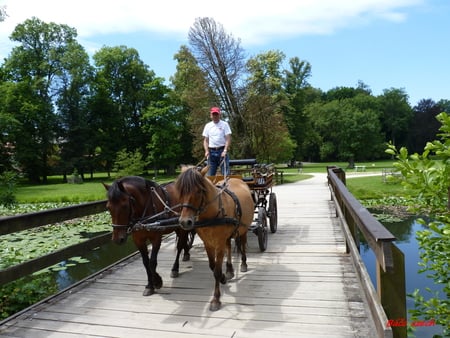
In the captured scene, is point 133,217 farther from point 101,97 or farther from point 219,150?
point 101,97

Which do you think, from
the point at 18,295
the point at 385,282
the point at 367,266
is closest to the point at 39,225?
the point at 18,295

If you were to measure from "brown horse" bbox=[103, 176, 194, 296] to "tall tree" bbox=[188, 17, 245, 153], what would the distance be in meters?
17.7

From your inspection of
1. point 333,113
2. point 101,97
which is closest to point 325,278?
point 101,97

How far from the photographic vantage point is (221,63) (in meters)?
22.1

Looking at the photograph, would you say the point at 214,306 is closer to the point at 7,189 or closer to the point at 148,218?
the point at 148,218

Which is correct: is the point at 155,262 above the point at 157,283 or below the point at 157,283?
above

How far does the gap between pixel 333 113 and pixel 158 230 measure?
54.2m

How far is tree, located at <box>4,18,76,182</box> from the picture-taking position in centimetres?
3653

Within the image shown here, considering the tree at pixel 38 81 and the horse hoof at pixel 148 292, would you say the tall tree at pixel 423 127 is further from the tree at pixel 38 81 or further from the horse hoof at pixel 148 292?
the horse hoof at pixel 148 292

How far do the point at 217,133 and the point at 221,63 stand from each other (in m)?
17.4

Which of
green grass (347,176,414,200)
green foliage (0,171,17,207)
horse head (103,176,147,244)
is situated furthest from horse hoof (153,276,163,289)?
green grass (347,176,414,200)

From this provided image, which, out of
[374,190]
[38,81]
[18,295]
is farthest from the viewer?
[38,81]

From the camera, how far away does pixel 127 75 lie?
140 feet

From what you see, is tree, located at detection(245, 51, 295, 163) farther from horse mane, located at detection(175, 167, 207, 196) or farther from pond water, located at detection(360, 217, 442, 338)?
horse mane, located at detection(175, 167, 207, 196)
